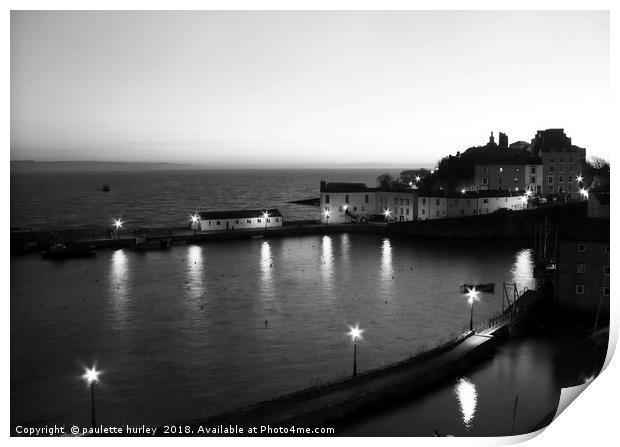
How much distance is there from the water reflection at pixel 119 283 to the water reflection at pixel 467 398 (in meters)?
6.93

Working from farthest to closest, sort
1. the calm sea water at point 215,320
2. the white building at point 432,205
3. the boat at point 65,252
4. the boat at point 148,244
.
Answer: the white building at point 432,205 < the boat at point 148,244 < the boat at point 65,252 < the calm sea water at point 215,320

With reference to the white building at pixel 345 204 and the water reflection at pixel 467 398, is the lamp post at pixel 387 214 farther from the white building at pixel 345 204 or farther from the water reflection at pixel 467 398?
the water reflection at pixel 467 398

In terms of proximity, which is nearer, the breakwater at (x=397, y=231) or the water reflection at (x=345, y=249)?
the water reflection at (x=345, y=249)

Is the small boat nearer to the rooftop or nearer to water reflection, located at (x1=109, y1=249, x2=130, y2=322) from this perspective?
water reflection, located at (x1=109, y1=249, x2=130, y2=322)

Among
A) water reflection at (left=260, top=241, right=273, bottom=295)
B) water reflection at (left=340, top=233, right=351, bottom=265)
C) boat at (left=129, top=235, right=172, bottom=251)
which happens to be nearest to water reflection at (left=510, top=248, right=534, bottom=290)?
water reflection at (left=340, top=233, right=351, bottom=265)

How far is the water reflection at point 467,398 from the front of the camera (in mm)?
7774

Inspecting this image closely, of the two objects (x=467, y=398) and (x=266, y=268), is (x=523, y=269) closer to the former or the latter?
(x=266, y=268)

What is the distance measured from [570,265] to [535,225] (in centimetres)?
1230

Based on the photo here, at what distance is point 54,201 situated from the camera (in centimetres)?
4938

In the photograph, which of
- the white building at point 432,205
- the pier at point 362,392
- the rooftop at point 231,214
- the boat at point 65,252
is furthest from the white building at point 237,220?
the pier at point 362,392

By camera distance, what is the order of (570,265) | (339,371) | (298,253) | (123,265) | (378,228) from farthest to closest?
(378,228) → (298,253) → (123,265) → (570,265) → (339,371)

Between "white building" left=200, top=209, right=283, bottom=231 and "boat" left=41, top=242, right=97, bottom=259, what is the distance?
554 cm
